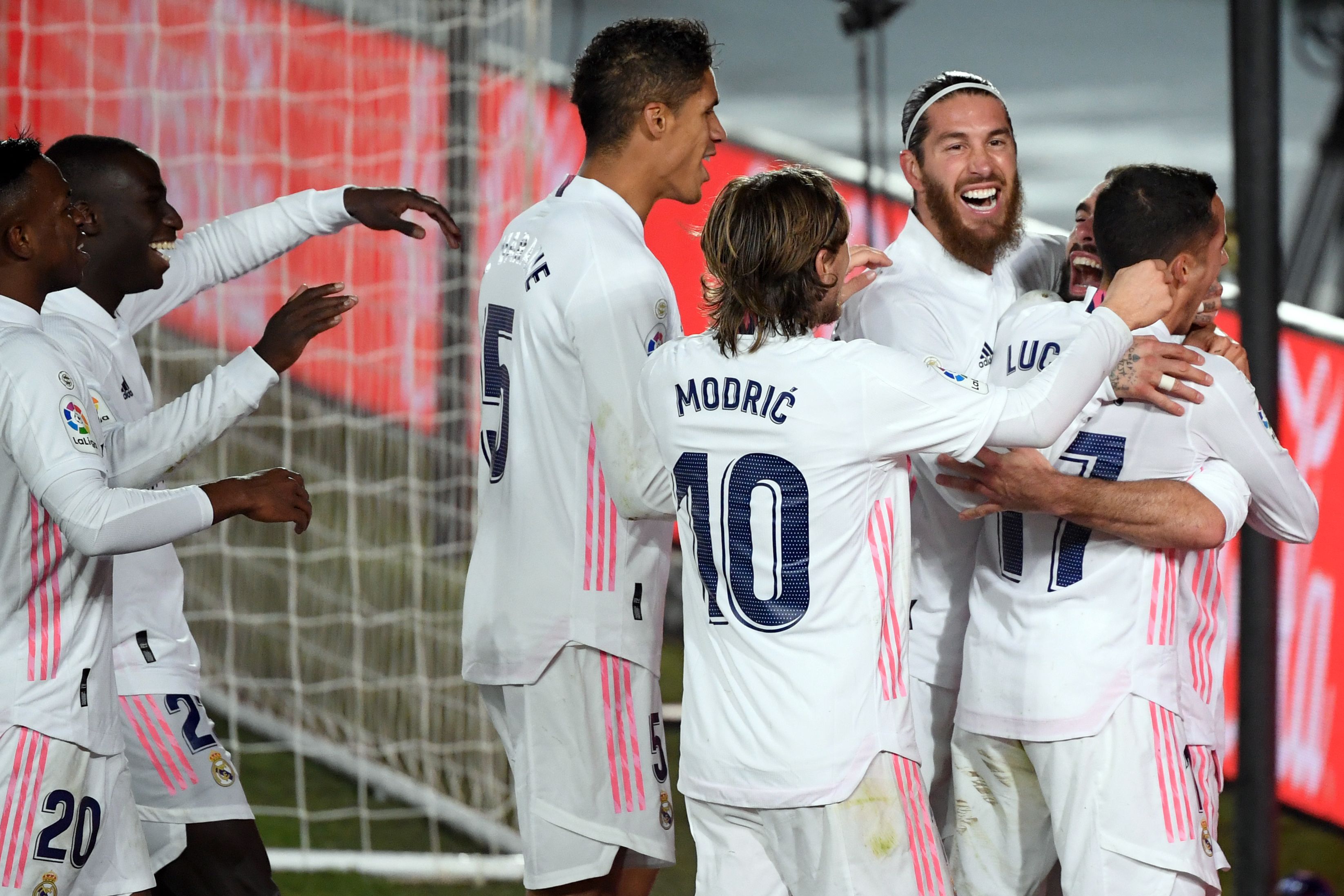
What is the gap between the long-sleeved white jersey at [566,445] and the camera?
2.60 metres

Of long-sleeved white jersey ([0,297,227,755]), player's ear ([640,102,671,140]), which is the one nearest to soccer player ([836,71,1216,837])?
player's ear ([640,102,671,140])

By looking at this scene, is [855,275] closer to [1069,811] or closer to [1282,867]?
[1069,811]

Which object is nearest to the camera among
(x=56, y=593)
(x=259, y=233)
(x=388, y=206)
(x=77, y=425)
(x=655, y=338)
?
(x=77, y=425)

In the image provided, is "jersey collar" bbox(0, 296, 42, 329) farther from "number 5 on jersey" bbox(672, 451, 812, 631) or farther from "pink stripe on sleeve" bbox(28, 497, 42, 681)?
"number 5 on jersey" bbox(672, 451, 812, 631)

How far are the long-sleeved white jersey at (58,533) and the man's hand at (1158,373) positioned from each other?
1537 mm

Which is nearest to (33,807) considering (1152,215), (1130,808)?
(1130,808)

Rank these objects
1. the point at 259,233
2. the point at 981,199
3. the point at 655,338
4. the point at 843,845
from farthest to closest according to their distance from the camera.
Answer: the point at 259,233 → the point at 981,199 → the point at 655,338 → the point at 843,845

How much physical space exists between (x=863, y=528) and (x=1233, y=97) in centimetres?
214

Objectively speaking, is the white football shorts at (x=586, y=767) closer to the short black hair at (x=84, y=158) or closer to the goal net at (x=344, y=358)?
the short black hair at (x=84, y=158)

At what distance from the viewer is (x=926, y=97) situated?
10.7ft

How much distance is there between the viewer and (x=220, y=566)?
7.04 metres

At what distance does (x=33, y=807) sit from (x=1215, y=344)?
2.17 meters

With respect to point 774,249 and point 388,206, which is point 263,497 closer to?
point 774,249

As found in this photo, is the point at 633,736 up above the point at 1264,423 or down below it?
below
